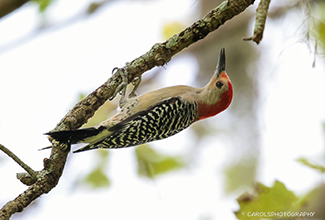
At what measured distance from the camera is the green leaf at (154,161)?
4.09 meters

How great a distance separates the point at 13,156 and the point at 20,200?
35 cm

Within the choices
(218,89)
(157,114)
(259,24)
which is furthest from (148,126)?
(259,24)

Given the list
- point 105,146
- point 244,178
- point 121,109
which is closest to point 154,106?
point 121,109

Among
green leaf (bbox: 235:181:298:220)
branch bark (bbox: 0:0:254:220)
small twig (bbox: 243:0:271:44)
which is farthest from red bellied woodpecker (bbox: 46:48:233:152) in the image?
green leaf (bbox: 235:181:298:220)

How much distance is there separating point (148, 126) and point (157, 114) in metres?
0.17

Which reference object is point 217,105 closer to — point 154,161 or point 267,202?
point 154,161

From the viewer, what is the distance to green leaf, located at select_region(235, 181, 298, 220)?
1.64 meters

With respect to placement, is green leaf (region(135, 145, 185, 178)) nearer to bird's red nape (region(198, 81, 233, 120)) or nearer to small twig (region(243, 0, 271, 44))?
bird's red nape (region(198, 81, 233, 120))

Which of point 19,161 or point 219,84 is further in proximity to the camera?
point 219,84

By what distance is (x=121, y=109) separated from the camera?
12.8 ft

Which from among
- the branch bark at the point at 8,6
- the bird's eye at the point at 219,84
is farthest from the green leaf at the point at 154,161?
the branch bark at the point at 8,6

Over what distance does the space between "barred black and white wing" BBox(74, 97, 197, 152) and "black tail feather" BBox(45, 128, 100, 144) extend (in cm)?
25

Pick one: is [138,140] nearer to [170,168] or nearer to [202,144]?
[170,168]

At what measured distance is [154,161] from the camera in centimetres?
436
